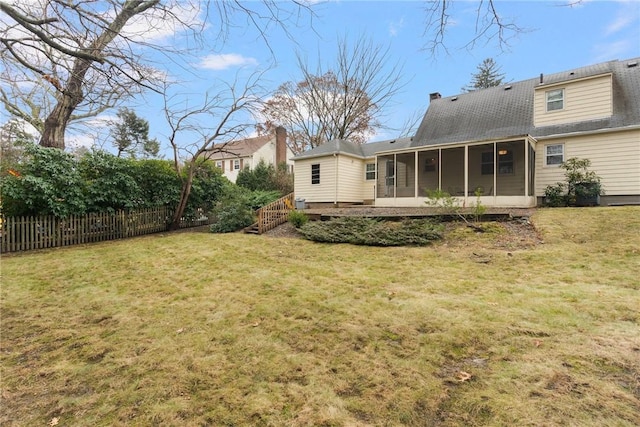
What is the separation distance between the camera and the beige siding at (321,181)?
667 inches

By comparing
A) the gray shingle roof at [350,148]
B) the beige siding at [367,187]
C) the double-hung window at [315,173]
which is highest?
the gray shingle roof at [350,148]

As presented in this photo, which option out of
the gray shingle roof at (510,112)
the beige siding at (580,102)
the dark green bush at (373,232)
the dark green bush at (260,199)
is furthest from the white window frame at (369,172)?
the beige siding at (580,102)

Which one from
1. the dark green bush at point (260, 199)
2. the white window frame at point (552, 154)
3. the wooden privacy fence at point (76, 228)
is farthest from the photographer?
the dark green bush at point (260, 199)

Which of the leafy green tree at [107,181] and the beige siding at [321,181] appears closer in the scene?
the leafy green tree at [107,181]

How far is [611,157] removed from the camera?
38.0 feet

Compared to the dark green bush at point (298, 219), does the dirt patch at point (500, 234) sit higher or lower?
lower

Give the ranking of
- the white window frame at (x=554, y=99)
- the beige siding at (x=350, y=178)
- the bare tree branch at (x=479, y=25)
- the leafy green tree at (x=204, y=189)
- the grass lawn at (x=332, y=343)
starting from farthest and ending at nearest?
the beige siding at (x=350, y=178), the leafy green tree at (x=204, y=189), the white window frame at (x=554, y=99), the bare tree branch at (x=479, y=25), the grass lawn at (x=332, y=343)

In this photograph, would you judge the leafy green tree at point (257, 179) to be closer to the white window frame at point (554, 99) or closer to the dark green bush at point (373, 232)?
the dark green bush at point (373, 232)

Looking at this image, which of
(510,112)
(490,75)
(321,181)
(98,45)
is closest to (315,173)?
(321,181)

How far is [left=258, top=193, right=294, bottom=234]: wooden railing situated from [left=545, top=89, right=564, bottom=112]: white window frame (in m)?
12.3

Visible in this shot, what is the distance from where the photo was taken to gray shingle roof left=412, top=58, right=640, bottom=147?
40.0ft

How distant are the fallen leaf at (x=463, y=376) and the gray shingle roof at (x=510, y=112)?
1236 cm

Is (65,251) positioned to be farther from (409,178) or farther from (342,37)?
(342,37)

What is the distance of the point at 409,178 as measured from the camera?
655 inches
